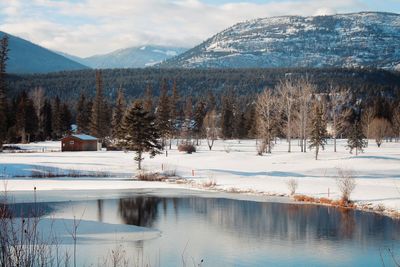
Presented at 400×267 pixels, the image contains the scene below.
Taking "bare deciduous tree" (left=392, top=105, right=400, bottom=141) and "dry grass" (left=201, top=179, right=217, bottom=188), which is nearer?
"dry grass" (left=201, top=179, right=217, bottom=188)

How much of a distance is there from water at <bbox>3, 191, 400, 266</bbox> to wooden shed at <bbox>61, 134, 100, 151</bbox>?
4622 cm

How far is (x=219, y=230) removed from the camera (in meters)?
25.8

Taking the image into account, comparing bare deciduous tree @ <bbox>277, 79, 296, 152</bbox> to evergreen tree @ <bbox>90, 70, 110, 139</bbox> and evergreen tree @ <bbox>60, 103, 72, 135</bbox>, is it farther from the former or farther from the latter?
evergreen tree @ <bbox>60, 103, 72, 135</bbox>

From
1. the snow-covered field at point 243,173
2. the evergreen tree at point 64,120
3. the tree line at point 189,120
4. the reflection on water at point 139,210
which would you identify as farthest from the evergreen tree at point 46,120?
the reflection on water at point 139,210

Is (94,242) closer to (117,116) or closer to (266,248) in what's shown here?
(266,248)

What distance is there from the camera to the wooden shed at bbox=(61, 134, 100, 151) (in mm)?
82875

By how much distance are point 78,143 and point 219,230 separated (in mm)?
61962

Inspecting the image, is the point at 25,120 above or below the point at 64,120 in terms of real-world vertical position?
below

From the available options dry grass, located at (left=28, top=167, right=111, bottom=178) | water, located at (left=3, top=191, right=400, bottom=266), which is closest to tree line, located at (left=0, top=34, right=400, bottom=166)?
dry grass, located at (left=28, top=167, right=111, bottom=178)

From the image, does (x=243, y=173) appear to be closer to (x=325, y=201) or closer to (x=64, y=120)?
(x=325, y=201)

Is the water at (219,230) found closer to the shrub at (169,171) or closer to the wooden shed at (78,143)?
the shrub at (169,171)

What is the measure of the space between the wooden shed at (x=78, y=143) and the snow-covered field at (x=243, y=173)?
16609 millimetres

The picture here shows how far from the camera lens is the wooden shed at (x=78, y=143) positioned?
82875 mm

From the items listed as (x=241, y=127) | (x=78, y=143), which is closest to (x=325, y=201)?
(x=78, y=143)
